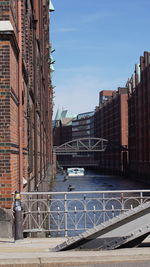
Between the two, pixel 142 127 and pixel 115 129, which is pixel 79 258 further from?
pixel 115 129

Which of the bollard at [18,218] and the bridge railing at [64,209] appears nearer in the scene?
the bollard at [18,218]

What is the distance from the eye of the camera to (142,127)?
81250mm

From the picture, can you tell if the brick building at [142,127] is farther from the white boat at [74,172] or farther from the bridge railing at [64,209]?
the bridge railing at [64,209]

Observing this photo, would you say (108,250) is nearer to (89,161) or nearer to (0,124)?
(0,124)

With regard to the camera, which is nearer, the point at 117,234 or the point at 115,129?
the point at 117,234

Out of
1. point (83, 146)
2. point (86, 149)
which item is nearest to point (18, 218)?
point (83, 146)

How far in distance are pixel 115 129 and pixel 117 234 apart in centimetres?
11160

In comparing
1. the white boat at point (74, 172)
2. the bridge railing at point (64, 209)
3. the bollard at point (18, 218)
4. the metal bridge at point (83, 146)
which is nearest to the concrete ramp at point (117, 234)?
the bollard at point (18, 218)

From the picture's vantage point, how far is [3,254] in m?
8.12

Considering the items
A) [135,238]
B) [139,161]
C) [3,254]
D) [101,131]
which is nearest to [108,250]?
[135,238]

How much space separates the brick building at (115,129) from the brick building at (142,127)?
44.7 ft

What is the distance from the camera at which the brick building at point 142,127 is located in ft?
246

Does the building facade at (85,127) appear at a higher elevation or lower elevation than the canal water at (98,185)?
higher

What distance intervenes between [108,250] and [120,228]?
0.49 metres
